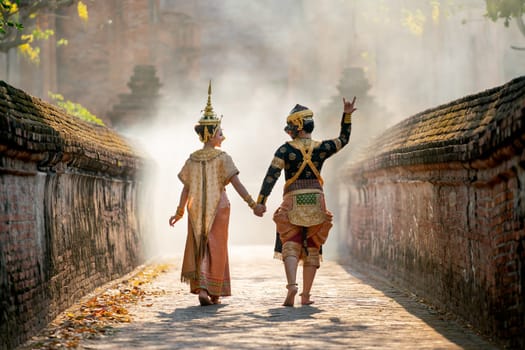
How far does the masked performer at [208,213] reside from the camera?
33.2 feet

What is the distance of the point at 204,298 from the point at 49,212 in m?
1.81

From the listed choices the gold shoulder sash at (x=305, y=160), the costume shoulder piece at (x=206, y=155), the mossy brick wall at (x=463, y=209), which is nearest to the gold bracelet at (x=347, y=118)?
the gold shoulder sash at (x=305, y=160)

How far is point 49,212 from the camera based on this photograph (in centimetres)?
895

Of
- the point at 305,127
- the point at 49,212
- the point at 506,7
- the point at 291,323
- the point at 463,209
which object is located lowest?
the point at 291,323

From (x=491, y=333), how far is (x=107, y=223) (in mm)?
6419

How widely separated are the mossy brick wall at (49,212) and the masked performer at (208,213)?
107 cm

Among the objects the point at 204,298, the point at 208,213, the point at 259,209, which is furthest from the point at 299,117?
the point at 204,298

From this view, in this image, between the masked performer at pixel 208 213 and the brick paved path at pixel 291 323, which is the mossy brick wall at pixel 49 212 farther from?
the masked performer at pixel 208 213

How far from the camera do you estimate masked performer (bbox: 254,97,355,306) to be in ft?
32.4

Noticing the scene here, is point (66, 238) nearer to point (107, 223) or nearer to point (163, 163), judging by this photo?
point (107, 223)

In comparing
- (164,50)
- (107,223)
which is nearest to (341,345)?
(107,223)

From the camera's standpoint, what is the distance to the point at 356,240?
57.3 feet

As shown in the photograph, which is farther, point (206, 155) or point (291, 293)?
point (206, 155)

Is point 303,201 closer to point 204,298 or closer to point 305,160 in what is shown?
point 305,160
